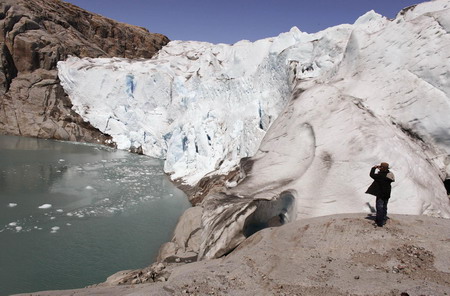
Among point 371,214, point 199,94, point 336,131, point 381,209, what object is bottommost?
point 371,214

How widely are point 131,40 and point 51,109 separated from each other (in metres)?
13.6

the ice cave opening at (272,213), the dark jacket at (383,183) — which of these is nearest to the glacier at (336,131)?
the ice cave opening at (272,213)

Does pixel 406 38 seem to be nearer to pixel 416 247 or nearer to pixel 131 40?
pixel 416 247

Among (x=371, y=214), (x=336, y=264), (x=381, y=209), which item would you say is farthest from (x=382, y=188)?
(x=336, y=264)

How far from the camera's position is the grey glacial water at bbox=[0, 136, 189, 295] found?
7.61 meters

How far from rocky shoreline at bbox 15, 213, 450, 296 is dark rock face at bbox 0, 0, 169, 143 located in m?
19.9

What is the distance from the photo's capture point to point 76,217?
10.5 metres

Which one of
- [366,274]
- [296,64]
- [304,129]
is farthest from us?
[296,64]

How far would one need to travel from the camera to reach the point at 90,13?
1320 inches

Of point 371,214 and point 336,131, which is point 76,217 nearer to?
point 336,131

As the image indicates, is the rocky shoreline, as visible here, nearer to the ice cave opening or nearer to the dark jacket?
the dark jacket

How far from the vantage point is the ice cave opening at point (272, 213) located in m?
6.69

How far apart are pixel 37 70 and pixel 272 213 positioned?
79.7ft

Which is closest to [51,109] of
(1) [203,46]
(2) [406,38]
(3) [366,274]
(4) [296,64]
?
(1) [203,46]
